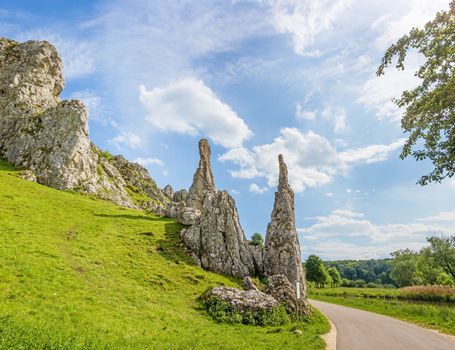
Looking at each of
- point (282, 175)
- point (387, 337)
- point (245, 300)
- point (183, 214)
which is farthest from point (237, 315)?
point (282, 175)

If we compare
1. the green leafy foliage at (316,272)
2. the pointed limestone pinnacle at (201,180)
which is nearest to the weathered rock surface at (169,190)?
the pointed limestone pinnacle at (201,180)

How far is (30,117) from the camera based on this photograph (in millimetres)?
75312

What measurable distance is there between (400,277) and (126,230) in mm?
123942

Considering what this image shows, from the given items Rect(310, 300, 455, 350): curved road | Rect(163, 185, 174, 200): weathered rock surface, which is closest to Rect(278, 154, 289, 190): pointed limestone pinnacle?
Rect(310, 300, 455, 350): curved road

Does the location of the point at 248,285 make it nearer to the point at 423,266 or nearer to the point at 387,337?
the point at 387,337

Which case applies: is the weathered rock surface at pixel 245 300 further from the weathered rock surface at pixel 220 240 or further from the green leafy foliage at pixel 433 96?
the green leafy foliage at pixel 433 96

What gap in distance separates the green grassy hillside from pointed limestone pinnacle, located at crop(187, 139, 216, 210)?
87.1 feet

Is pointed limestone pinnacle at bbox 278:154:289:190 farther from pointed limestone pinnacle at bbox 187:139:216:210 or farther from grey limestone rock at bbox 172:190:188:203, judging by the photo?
grey limestone rock at bbox 172:190:188:203

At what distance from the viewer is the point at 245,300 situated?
93.9 ft

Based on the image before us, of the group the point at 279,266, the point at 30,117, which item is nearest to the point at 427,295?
the point at 279,266

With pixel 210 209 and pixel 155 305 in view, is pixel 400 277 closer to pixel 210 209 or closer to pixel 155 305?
pixel 210 209

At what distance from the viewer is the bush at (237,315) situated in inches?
1045

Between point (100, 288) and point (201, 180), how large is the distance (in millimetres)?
52017

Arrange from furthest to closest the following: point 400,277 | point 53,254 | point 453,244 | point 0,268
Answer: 1. point 400,277
2. point 453,244
3. point 53,254
4. point 0,268
